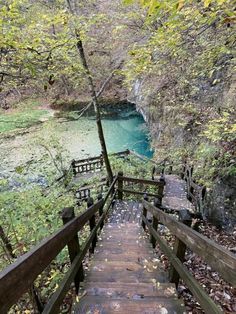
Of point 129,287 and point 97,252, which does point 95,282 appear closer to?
point 129,287

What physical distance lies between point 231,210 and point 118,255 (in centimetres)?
336

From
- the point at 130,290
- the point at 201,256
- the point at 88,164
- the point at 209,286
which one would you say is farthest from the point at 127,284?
the point at 88,164

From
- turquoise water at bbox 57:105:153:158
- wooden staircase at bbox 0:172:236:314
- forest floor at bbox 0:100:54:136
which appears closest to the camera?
wooden staircase at bbox 0:172:236:314

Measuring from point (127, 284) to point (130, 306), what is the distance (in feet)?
1.33

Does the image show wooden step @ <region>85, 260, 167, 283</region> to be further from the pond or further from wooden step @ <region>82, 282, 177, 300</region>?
the pond

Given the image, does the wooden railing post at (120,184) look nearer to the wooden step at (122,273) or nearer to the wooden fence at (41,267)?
the wooden step at (122,273)

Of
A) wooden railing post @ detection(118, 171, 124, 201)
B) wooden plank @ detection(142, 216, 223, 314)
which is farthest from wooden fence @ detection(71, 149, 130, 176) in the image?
wooden plank @ detection(142, 216, 223, 314)

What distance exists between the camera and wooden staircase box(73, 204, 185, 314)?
2252 mm

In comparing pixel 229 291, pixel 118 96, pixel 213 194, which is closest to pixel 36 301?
pixel 229 291

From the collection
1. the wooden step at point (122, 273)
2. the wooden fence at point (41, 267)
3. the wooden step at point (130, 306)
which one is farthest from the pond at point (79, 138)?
the wooden step at point (130, 306)

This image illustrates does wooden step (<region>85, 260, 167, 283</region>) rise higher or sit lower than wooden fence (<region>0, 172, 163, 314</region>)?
lower

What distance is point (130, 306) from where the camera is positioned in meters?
2.25

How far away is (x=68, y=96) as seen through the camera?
103 ft

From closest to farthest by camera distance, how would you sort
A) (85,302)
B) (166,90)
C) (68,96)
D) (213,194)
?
(85,302) < (213,194) < (166,90) < (68,96)
